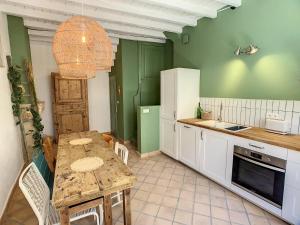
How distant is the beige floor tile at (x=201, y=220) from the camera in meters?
1.82

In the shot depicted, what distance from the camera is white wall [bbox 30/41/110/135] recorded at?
14.5ft

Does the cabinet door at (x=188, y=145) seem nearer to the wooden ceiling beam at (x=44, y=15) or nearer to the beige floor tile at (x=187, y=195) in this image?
the beige floor tile at (x=187, y=195)

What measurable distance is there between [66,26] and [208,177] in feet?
8.82

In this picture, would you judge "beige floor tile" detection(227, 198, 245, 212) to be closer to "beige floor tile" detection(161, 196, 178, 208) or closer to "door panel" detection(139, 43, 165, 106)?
"beige floor tile" detection(161, 196, 178, 208)

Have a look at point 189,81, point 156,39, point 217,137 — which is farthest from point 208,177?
point 156,39

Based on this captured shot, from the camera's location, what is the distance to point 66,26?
5.16ft

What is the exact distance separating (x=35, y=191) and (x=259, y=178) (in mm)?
2209

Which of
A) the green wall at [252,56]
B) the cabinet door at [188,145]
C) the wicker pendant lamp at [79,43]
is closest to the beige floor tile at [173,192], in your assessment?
the cabinet door at [188,145]

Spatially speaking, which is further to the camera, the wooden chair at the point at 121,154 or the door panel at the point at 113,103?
the door panel at the point at 113,103

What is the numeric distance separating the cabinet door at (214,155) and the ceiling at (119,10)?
1.91 metres

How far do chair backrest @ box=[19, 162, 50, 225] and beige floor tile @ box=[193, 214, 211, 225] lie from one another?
57.4 inches

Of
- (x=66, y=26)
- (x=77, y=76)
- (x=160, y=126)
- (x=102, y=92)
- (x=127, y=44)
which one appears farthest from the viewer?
(x=102, y=92)

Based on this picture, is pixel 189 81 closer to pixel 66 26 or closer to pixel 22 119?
pixel 66 26

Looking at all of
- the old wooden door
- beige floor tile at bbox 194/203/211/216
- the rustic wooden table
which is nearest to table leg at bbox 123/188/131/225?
the rustic wooden table
